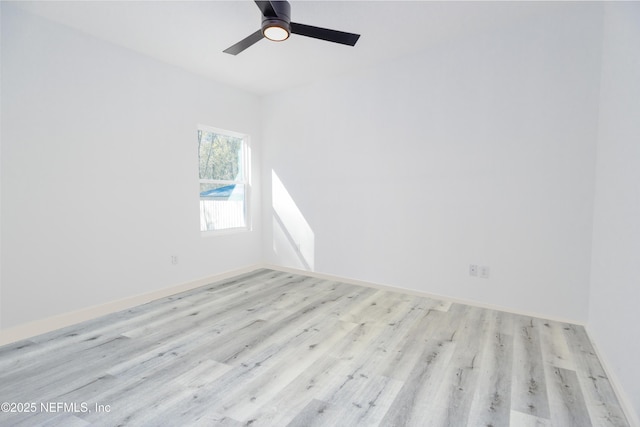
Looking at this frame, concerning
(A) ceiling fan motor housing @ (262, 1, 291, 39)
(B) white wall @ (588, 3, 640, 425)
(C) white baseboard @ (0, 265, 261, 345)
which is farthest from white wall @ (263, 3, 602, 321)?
(A) ceiling fan motor housing @ (262, 1, 291, 39)

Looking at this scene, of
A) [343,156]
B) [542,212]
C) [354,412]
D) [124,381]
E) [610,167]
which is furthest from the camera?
[343,156]

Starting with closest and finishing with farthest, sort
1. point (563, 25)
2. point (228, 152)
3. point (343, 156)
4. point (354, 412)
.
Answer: point (354, 412), point (563, 25), point (343, 156), point (228, 152)

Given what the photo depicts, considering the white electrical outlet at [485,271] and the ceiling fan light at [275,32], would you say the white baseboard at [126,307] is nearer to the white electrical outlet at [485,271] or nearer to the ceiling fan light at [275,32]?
the white electrical outlet at [485,271]

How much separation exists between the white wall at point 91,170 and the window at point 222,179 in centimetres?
19

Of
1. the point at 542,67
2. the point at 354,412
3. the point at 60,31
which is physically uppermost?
the point at 60,31

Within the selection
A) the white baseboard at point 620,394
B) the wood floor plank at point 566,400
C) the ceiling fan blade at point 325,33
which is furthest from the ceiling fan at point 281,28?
the white baseboard at point 620,394

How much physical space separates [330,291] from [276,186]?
184cm

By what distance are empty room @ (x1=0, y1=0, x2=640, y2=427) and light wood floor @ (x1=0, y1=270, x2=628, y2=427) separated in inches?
0.7

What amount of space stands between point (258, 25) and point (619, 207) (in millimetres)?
3072

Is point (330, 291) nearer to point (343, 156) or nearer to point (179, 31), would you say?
point (343, 156)

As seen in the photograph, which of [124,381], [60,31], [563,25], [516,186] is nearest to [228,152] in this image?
[60,31]

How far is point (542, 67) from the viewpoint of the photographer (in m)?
2.74

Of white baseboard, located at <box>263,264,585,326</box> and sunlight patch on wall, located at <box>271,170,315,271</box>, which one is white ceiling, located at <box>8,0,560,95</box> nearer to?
sunlight patch on wall, located at <box>271,170,315,271</box>

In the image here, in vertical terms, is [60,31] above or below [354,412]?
above
